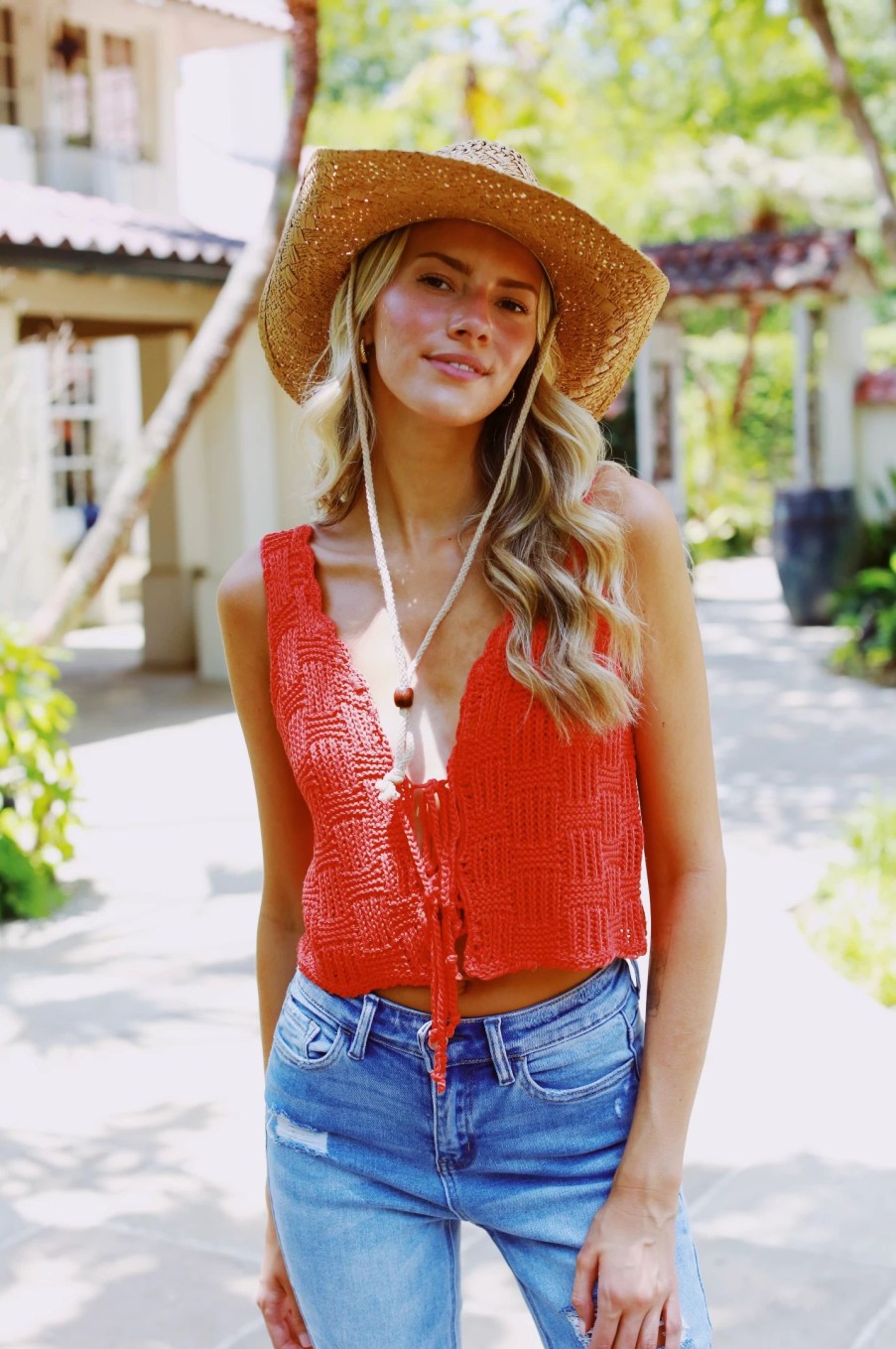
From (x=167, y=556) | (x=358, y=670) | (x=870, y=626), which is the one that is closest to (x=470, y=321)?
(x=358, y=670)

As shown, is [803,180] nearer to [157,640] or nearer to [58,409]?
[58,409]

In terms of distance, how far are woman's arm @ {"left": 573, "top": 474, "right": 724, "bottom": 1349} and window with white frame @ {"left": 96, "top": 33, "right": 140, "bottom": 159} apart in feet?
45.9

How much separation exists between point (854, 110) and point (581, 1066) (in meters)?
9.68

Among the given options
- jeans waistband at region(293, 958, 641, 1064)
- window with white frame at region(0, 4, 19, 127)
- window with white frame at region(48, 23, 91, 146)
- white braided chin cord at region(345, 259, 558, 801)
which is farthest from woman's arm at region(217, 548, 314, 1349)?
window with white frame at region(0, 4, 19, 127)

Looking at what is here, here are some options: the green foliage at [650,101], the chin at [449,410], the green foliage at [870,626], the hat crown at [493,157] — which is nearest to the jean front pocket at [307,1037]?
the chin at [449,410]

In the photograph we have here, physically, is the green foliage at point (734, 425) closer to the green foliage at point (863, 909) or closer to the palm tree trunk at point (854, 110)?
the palm tree trunk at point (854, 110)

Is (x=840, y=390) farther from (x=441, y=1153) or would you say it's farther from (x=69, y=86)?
(x=441, y=1153)

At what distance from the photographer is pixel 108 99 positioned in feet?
48.9

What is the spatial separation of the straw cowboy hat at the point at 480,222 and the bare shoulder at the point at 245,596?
395 millimetres

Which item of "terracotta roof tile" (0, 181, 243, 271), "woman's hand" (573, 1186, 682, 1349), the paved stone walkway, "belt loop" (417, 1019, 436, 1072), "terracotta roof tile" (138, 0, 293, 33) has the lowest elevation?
the paved stone walkway

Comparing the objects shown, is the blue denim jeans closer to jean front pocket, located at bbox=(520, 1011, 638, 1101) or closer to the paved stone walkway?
jean front pocket, located at bbox=(520, 1011, 638, 1101)

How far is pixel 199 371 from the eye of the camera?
7508 mm

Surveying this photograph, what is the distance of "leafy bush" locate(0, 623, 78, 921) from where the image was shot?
21.2ft

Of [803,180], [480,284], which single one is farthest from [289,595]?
[803,180]
